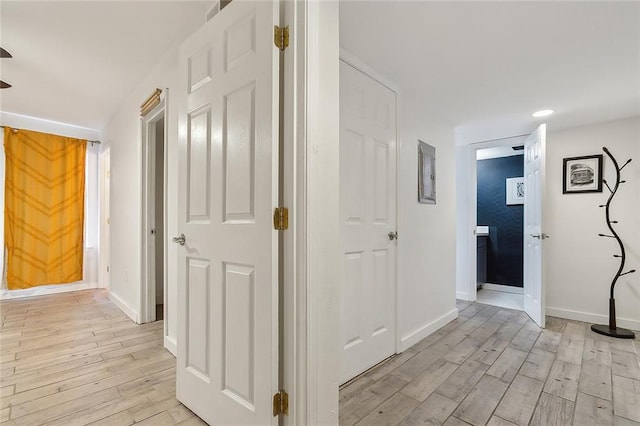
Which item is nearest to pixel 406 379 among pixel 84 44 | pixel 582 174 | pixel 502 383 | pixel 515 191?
pixel 502 383

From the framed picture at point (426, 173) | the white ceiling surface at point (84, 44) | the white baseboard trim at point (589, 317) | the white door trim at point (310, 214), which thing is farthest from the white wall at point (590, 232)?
the white ceiling surface at point (84, 44)

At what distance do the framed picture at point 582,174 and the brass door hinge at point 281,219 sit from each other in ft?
13.0

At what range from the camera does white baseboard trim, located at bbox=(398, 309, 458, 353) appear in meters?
2.53

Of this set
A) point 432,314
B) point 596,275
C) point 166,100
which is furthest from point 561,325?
point 166,100

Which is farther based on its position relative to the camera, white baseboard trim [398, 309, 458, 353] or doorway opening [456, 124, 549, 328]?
doorway opening [456, 124, 549, 328]

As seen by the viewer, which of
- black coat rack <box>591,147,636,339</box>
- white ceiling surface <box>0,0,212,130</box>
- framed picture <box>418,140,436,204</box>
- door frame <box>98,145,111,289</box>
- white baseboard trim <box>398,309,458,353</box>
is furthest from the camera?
door frame <box>98,145,111,289</box>

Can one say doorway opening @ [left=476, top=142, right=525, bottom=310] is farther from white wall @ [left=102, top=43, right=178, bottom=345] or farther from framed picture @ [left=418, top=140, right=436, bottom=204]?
white wall @ [left=102, top=43, right=178, bottom=345]

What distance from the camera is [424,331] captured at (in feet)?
9.25

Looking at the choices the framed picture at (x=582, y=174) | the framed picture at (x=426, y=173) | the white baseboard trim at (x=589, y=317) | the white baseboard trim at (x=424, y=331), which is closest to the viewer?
the white baseboard trim at (x=424, y=331)

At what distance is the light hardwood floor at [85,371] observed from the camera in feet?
5.32

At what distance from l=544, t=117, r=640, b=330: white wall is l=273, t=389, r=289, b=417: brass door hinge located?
364 centimetres

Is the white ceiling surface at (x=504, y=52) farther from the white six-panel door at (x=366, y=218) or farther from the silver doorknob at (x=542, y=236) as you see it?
the silver doorknob at (x=542, y=236)

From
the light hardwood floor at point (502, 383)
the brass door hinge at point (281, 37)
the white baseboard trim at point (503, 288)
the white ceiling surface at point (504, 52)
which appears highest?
the white ceiling surface at point (504, 52)

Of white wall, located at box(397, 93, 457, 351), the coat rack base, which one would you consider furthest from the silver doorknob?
the coat rack base
